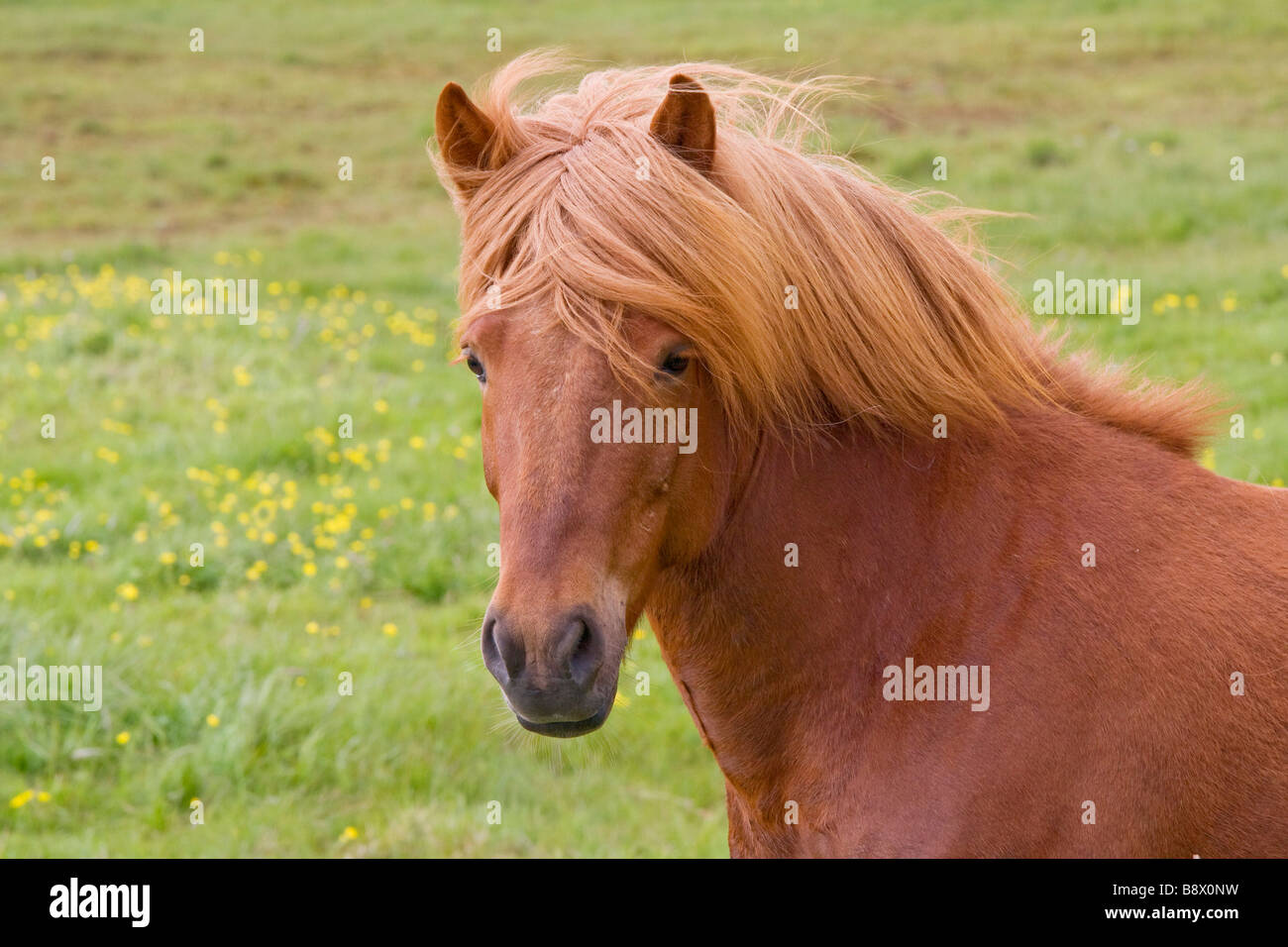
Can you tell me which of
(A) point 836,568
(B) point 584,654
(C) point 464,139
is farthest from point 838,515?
(C) point 464,139

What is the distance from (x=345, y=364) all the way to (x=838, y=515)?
24.1ft

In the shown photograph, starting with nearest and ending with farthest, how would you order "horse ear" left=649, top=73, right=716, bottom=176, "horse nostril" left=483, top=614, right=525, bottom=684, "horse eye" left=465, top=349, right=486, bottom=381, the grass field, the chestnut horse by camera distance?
"horse nostril" left=483, top=614, right=525, bottom=684, the chestnut horse, "horse ear" left=649, top=73, right=716, bottom=176, "horse eye" left=465, top=349, right=486, bottom=381, the grass field

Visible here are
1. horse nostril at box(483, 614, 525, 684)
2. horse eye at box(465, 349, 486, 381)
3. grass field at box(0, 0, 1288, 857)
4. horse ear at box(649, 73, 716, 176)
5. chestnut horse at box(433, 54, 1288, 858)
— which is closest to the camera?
horse nostril at box(483, 614, 525, 684)

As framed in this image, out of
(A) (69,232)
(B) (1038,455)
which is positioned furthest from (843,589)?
(A) (69,232)

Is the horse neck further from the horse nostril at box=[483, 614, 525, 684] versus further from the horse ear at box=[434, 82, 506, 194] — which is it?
the horse ear at box=[434, 82, 506, 194]

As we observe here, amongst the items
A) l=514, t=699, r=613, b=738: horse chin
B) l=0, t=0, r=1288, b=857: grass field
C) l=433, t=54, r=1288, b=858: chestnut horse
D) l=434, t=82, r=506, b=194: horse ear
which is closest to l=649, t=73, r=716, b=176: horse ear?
l=433, t=54, r=1288, b=858: chestnut horse

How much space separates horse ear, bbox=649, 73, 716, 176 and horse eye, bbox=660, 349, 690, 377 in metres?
0.42

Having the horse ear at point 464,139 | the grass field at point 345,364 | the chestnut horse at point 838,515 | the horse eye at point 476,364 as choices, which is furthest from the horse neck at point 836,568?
the horse ear at point 464,139

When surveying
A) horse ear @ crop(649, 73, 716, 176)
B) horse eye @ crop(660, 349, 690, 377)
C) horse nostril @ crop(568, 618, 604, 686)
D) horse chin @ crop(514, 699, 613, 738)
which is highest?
horse ear @ crop(649, 73, 716, 176)

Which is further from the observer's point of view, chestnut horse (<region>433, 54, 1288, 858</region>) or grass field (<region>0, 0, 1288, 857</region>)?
grass field (<region>0, 0, 1288, 857</region>)

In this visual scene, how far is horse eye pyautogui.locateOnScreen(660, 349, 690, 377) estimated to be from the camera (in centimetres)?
242

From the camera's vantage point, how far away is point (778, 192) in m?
2.66
